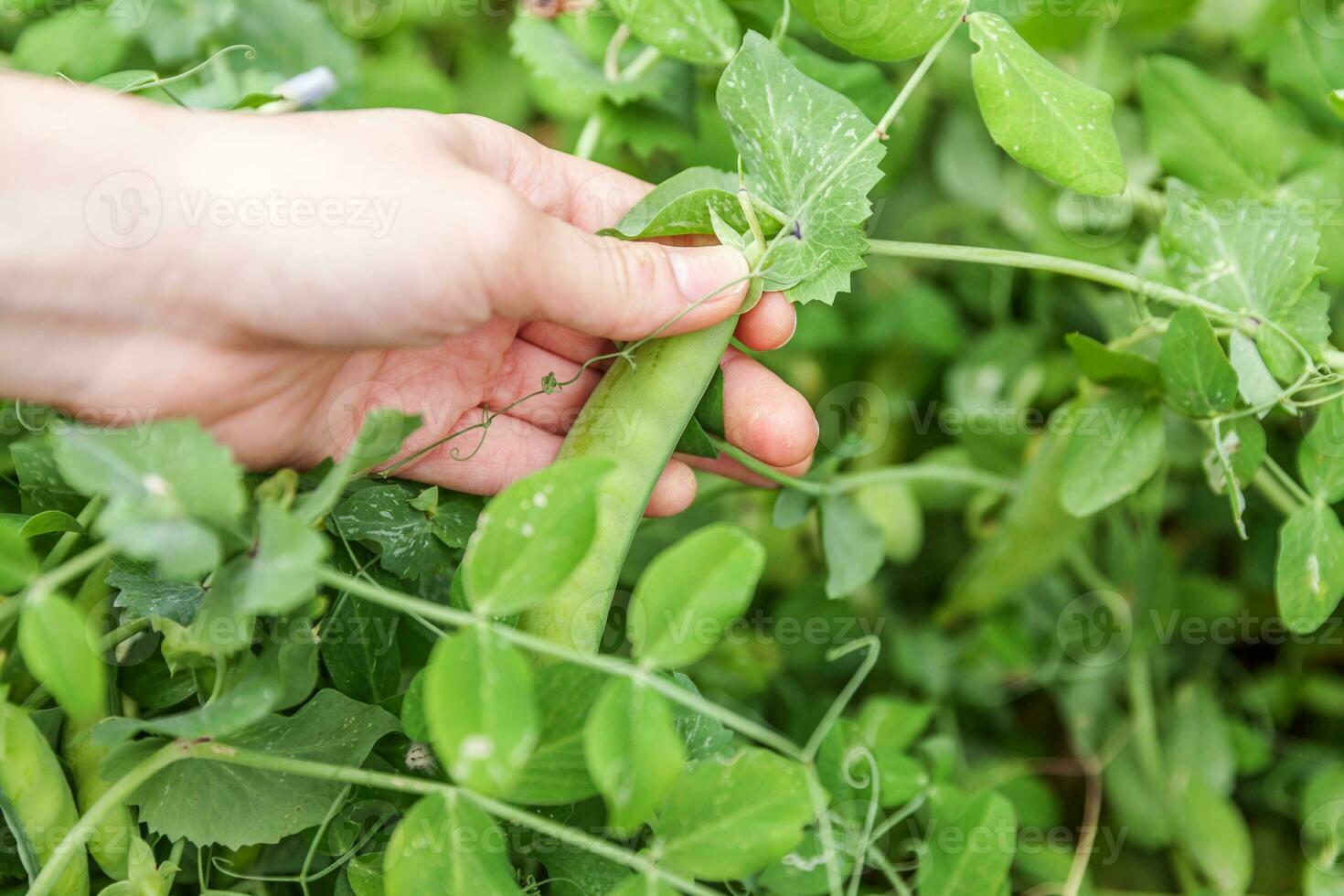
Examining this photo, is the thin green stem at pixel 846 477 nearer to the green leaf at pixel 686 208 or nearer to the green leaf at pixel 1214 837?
the green leaf at pixel 686 208

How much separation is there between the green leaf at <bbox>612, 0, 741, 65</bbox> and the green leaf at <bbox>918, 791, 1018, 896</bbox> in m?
0.59

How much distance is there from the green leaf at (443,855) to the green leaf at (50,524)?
282mm

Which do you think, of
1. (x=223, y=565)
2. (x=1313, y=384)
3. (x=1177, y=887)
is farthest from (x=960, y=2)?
(x=1177, y=887)

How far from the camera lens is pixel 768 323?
76cm

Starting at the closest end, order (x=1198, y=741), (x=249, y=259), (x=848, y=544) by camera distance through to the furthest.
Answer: (x=249, y=259) < (x=848, y=544) < (x=1198, y=741)

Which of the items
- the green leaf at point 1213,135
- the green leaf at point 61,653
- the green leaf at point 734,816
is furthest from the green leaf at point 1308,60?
the green leaf at point 61,653

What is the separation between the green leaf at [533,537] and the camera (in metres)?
0.52

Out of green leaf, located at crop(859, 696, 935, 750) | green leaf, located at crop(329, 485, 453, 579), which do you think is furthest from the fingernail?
green leaf, located at crop(859, 696, 935, 750)

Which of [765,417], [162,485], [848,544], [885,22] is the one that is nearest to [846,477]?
[848,544]

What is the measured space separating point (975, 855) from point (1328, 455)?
376 millimetres

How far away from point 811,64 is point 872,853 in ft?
2.03

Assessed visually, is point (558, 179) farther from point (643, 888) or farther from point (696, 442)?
point (643, 888)

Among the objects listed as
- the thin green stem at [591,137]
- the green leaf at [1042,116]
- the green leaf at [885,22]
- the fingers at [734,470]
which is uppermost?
the green leaf at [885,22]

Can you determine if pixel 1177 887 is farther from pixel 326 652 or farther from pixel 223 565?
pixel 223 565
